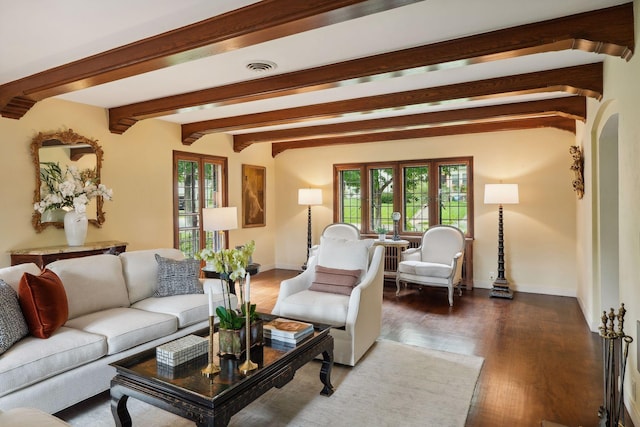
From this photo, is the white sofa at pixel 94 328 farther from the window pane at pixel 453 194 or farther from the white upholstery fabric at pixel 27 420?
the window pane at pixel 453 194

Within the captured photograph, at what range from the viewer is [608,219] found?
3838 mm

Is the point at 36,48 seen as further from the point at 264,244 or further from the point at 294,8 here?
the point at 264,244

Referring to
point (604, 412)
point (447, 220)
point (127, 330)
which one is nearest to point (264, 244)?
point (447, 220)

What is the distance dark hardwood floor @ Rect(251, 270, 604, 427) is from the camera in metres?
2.60

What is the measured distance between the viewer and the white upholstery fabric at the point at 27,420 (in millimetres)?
1549

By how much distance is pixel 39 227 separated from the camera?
4328mm

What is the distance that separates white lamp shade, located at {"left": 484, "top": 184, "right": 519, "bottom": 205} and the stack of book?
13.1ft

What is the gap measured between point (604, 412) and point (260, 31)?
9.33ft

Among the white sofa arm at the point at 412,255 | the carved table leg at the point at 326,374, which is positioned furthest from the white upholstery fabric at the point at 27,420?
the white sofa arm at the point at 412,255

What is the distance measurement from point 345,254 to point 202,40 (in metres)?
2.25

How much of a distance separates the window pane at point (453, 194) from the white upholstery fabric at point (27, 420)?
19.4 feet

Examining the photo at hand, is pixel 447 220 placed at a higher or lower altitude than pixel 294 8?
lower

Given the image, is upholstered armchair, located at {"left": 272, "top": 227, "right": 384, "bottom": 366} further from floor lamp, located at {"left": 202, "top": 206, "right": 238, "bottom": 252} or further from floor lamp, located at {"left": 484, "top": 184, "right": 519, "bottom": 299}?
floor lamp, located at {"left": 484, "top": 184, "right": 519, "bottom": 299}

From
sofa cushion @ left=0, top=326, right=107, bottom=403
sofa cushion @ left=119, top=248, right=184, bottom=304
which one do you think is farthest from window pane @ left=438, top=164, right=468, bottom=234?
sofa cushion @ left=0, top=326, right=107, bottom=403
